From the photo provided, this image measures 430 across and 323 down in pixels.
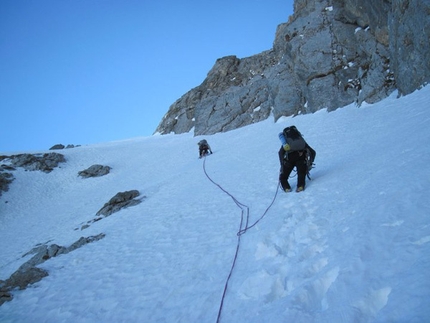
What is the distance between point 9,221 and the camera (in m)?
20.1

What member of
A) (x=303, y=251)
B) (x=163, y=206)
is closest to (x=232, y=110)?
(x=163, y=206)

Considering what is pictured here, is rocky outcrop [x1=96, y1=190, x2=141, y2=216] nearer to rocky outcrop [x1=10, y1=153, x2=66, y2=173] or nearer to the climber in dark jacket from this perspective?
the climber in dark jacket

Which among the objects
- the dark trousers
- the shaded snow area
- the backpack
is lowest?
the shaded snow area

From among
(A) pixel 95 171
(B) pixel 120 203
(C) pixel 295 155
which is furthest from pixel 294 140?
(A) pixel 95 171

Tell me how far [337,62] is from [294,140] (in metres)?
20.1

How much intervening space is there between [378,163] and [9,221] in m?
25.7

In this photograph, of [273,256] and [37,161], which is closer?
[273,256]

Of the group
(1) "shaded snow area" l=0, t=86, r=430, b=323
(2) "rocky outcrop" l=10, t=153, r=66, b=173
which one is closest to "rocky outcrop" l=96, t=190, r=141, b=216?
(1) "shaded snow area" l=0, t=86, r=430, b=323

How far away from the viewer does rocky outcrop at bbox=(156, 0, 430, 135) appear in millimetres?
14430

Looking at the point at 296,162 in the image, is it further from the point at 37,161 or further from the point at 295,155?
the point at 37,161

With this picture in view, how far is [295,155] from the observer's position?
7.40 metres

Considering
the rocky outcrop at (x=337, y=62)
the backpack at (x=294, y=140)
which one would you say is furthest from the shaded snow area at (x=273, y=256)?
the rocky outcrop at (x=337, y=62)

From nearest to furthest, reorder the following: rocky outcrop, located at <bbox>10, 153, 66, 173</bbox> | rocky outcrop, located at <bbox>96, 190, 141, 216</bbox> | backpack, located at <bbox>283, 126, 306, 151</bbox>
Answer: backpack, located at <bbox>283, 126, 306, 151</bbox>
rocky outcrop, located at <bbox>96, 190, 141, 216</bbox>
rocky outcrop, located at <bbox>10, 153, 66, 173</bbox>

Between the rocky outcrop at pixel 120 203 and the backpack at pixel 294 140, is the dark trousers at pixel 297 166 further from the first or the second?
the rocky outcrop at pixel 120 203
